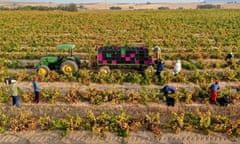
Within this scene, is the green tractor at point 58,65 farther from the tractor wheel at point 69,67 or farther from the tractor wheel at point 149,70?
the tractor wheel at point 149,70

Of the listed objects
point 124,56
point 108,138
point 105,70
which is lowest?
point 108,138

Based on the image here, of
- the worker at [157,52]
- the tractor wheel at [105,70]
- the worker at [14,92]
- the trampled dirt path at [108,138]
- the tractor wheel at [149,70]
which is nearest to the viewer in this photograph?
the trampled dirt path at [108,138]

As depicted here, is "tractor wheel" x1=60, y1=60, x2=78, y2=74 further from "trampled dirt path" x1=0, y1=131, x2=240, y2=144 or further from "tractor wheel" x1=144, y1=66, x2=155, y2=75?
"trampled dirt path" x1=0, y1=131, x2=240, y2=144

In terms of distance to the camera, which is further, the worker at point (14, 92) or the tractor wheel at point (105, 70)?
the tractor wheel at point (105, 70)

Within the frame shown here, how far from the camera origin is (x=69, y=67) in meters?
12.7

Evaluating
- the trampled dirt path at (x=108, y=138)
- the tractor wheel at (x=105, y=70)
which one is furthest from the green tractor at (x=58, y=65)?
the trampled dirt path at (x=108, y=138)

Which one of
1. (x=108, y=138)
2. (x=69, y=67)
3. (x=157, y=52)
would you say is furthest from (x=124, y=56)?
(x=108, y=138)

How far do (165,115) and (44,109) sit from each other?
12.6 ft

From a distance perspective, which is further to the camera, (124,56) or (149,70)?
(124,56)

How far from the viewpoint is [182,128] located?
8.41 m

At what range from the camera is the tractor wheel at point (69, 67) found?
500 inches

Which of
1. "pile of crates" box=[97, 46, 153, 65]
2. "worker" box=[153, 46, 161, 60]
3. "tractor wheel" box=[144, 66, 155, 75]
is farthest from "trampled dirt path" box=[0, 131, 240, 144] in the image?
"worker" box=[153, 46, 161, 60]

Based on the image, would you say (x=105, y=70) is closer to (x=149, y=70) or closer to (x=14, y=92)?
(x=149, y=70)

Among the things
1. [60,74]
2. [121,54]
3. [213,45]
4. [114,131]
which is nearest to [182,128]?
[114,131]
